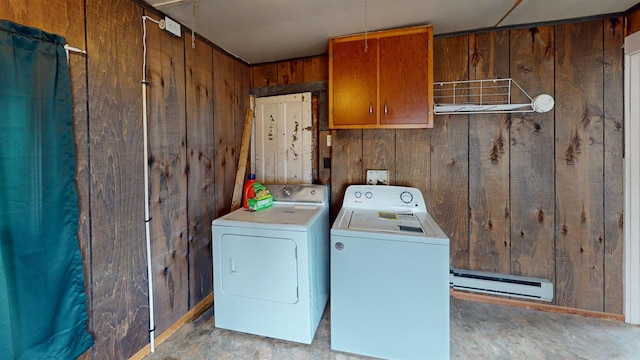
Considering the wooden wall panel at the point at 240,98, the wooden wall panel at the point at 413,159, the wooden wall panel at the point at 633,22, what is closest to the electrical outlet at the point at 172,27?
the wooden wall panel at the point at 240,98

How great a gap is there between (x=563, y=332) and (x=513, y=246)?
23.3 inches

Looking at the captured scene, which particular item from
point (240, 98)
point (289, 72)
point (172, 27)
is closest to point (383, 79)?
point (289, 72)

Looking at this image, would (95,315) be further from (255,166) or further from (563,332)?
(563,332)

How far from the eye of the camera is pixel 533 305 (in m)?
2.04

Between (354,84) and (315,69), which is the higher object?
(315,69)

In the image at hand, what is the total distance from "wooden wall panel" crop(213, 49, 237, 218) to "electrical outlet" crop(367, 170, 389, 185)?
49.6 inches

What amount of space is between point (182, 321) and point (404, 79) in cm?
236

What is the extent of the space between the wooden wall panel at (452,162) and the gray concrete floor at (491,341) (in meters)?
0.50

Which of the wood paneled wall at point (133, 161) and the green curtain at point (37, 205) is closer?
the green curtain at point (37, 205)

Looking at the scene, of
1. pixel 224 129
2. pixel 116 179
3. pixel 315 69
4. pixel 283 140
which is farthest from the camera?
pixel 283 140

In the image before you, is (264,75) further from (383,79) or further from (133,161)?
(133,161)

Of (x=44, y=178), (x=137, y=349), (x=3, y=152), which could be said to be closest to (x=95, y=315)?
(x=137, y=349)

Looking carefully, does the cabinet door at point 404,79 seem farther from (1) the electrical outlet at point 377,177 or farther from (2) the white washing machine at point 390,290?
(2) the white washing machine at point 390,290

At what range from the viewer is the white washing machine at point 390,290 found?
1.45m
